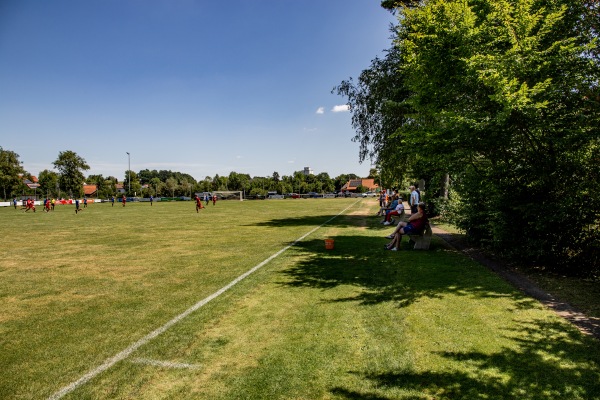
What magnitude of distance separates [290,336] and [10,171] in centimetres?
9509

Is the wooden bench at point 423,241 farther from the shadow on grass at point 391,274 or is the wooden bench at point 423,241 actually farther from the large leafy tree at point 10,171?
the large leafy tree at point 10,171

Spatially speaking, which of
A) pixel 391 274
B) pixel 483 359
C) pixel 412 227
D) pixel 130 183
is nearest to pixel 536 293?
pixel 391 274

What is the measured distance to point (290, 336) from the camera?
468cm

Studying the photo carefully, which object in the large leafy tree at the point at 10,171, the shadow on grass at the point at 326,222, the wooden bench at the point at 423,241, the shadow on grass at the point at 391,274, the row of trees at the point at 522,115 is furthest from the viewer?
the large leafy tree at the point at 10,171

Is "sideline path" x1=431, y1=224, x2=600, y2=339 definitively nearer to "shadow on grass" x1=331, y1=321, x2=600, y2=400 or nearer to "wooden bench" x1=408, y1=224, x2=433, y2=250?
"shadow on grass" x1=331, y1=321, x2=600, y2=400

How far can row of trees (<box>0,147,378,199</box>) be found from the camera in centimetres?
7644

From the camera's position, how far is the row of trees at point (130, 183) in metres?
76.4

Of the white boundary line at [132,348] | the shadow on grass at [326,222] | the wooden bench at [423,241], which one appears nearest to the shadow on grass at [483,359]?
the white boundary line at [132,348]

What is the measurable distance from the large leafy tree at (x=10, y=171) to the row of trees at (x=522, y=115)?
304 ft

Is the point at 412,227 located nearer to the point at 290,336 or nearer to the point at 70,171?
the point at 290,336

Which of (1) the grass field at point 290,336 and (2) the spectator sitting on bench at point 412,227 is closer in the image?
(1) the grass field at point 290,336

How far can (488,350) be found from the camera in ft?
13.6

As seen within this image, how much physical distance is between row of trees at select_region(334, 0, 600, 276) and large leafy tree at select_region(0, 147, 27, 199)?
304 ft

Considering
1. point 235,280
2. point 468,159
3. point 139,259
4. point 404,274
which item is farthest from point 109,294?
point 468,159
